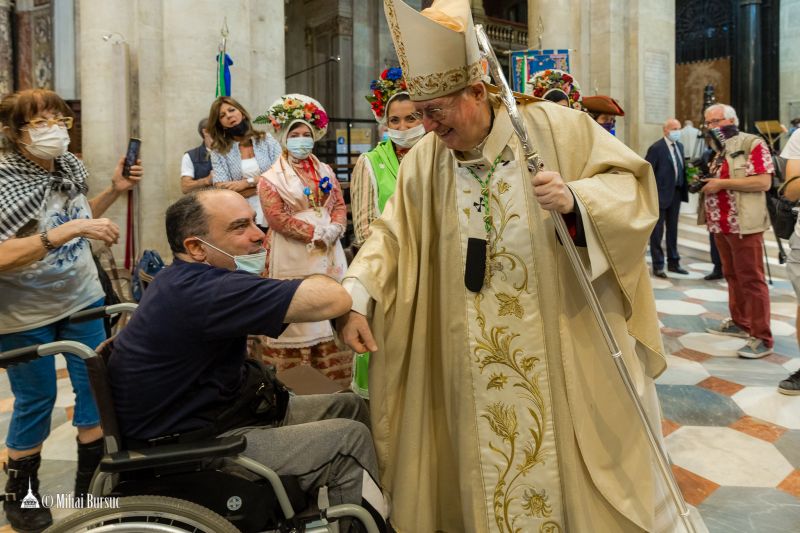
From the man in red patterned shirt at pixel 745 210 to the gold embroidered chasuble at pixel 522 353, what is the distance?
117 inches

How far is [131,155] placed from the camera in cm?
271

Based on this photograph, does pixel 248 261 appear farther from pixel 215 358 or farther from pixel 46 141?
pixel 46 141

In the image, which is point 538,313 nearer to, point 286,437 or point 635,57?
point 286,437

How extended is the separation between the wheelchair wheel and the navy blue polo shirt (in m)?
0.23

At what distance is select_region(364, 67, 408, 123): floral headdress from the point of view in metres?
3.43

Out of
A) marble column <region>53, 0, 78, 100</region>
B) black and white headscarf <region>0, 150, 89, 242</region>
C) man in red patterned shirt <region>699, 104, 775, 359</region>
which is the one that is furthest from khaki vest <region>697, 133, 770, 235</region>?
marble column <region>53, 0, 78, 100</region>

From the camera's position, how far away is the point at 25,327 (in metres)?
2.40

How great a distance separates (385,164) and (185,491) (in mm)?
2087

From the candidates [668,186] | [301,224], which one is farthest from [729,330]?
[301,224]

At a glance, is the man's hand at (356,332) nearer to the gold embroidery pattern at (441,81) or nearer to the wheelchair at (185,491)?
the wheelchair at (185,491)

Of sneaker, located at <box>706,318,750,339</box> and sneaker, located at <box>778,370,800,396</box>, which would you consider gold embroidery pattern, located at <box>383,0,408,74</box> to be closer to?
sneaker, located at <box>778,370,800,396</box>

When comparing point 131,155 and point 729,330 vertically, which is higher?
point 131,155

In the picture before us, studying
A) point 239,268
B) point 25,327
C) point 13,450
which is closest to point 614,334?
point 239,268

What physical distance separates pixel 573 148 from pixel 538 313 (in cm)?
55
